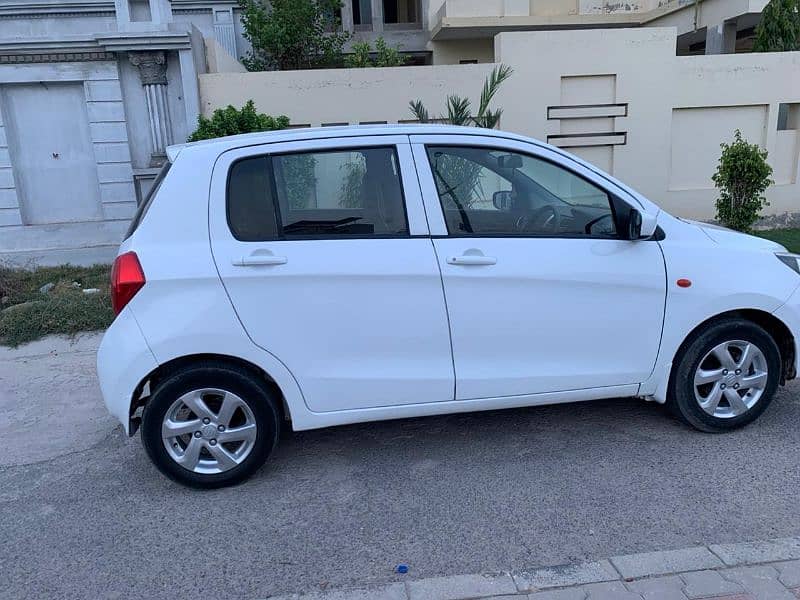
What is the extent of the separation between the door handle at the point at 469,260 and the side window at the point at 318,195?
11.4 inches

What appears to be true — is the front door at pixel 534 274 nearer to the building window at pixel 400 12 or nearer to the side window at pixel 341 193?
the side window at pixel 341 193

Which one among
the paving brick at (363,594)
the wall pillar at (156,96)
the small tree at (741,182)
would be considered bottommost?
the paving brick at (363,594)

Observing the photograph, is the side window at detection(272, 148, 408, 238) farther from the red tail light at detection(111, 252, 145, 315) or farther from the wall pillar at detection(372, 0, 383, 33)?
the wall pillar at detection(372, 0, 383, 33)

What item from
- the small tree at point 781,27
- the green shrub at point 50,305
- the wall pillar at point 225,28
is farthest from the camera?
the wall pillar at point 225,28

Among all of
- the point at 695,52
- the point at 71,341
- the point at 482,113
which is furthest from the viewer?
the point at 695,52

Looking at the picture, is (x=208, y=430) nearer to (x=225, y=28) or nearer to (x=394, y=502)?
(x=394, y=502)

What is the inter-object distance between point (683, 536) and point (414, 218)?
2.02m

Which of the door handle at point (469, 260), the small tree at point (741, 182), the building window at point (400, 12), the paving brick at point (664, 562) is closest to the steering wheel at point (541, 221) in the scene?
the door handle at point (469, 260)

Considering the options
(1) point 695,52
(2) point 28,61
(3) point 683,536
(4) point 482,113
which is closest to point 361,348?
(3) point 683,536

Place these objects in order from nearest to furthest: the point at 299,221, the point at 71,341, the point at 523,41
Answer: the point at 299,221 → the point at 71,341 → the point at 523,41

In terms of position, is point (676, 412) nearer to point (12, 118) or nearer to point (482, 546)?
point (482, 546)

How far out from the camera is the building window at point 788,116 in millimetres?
10594

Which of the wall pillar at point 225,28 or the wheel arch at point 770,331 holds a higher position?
the wall pillar at point 225,28

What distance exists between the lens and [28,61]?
8.55 m
